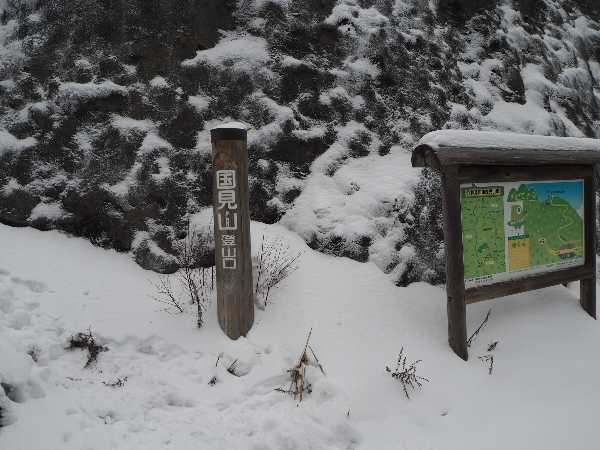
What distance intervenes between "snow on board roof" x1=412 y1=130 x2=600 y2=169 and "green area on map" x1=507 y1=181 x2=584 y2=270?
32cm

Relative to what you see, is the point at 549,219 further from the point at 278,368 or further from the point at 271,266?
the point at 278,368

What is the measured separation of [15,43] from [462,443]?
22.5 feet

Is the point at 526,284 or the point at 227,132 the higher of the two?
the point at 227,132

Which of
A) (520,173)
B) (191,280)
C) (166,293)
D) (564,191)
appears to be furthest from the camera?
(564,191)

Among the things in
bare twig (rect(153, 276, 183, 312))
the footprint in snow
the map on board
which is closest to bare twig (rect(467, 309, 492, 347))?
the map on board

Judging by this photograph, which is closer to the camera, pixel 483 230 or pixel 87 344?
pixel 87 344

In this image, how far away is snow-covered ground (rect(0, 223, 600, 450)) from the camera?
2.84 meters

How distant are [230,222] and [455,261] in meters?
2.09

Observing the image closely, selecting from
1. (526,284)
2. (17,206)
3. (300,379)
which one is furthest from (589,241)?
(17,206)

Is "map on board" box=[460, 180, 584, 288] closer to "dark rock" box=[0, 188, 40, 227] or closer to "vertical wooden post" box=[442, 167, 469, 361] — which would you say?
"vertical wooden post" box=[442, 167, 469, 361]

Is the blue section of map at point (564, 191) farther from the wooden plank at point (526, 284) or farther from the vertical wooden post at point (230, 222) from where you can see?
the vertical wooden post at point (230, 222)

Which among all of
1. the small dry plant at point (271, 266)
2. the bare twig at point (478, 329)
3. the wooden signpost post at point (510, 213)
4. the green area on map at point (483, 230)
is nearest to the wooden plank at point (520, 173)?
the wooden signpost post at point (510, 213)

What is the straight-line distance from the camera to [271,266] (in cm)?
427

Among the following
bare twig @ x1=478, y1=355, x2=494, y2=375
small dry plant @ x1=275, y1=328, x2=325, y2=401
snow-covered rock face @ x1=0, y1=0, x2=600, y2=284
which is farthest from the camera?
snow-covered rock face @ x1=0, y1=0, x2=600, y2=284
